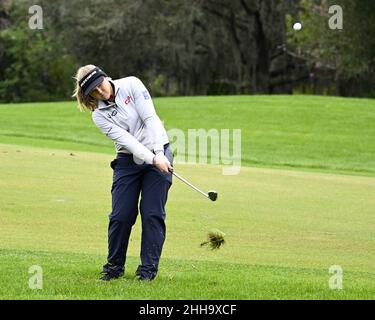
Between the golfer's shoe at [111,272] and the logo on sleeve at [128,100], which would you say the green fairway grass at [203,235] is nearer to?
the golfer's shoe at [111,272]

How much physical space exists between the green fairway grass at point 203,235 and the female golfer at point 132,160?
293 millimetres

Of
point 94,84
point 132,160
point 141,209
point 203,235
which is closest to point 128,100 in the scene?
point 94,84

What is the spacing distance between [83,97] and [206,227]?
3.70m

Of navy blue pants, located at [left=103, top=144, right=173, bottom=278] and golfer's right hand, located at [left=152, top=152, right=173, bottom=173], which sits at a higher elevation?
golfer's right hand, located at [left=152, top=152, right=173, bottom=173]

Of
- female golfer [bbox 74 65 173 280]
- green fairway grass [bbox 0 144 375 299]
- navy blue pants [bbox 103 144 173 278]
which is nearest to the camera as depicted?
green fairway grass [bbox 0 144 375 299]

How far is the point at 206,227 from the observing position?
37.1 ft

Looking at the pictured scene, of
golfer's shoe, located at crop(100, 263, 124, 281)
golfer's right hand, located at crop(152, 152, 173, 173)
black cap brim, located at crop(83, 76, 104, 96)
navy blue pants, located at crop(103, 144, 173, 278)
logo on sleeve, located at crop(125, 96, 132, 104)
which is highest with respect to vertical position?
black cap brim, located at crop(83, 76, 104, 96)

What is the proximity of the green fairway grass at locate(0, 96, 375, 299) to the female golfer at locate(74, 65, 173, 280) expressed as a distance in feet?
1.02

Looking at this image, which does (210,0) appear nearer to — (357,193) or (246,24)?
(246,24)

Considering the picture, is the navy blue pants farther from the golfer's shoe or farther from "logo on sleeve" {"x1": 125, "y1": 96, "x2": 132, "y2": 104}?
"logo on sleeve" {"x1": 125, "y1": 96, "x2": 132, "y2": 104}

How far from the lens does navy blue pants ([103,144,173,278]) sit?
27.0 ft

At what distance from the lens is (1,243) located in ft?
32.8

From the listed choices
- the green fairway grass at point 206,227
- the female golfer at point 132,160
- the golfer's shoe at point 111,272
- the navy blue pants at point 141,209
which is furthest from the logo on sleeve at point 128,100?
the green fairway grass at point 206,227

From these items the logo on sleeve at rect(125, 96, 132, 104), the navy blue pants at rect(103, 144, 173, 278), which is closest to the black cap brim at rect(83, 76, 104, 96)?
the logo on sleeve at rect(125, 96, 132, 104)
